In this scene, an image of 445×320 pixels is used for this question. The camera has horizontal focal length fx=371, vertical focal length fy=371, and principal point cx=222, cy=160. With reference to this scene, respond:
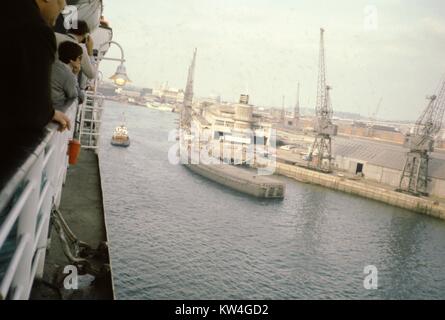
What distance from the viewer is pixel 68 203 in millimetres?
3711

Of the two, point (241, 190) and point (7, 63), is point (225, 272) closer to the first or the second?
point (7, 63)

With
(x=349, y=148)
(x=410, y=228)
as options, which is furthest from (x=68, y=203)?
(x=349, y=148)

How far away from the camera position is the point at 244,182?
27766mm

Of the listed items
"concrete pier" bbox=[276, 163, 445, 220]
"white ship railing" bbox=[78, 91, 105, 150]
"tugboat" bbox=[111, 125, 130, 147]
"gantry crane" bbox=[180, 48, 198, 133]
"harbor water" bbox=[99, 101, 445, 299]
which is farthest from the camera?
"gantry crane" bbox=[180, 48, 198, 133]

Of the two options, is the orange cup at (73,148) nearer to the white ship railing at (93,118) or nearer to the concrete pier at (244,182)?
the white ship railing at (93,118)

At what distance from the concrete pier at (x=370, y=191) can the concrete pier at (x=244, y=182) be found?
7.01m

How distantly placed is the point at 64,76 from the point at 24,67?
118 cm

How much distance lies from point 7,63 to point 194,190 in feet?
81.6

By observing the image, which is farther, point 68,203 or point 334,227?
point 334,227

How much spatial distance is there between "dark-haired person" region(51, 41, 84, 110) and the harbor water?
30.5 feet

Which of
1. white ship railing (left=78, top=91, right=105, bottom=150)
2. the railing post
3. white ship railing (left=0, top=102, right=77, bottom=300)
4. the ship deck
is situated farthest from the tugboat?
the railing post

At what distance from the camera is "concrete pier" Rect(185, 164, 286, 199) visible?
26.7 metres

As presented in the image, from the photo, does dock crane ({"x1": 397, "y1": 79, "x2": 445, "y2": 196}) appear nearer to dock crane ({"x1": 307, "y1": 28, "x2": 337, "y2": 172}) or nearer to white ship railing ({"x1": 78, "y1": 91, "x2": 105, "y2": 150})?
dock crane ({"x1": 307, "y1": 28, "x2": 337, "y2": 172})
